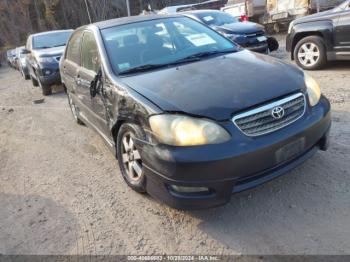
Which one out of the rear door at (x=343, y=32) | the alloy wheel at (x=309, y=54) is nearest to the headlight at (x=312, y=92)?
the rear door at (x=343, y=32)

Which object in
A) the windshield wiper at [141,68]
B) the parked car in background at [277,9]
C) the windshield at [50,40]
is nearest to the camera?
the windshield wiper at [141,68]

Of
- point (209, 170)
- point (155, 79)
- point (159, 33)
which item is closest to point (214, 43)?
point (159, 33)

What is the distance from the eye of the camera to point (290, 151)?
2.83 meters

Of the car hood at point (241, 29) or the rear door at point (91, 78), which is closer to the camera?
the rear door at point (91, 78)

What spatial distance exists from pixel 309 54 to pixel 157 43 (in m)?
4.51

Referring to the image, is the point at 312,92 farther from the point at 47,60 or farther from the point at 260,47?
the point at 47,60

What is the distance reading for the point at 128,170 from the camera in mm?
3555

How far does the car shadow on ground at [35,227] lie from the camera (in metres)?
3.01

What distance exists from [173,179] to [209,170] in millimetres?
304

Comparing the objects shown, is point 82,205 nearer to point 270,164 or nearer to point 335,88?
point 270,164

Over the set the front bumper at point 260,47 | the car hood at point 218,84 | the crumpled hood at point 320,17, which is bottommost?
the front bumper at point 260,47

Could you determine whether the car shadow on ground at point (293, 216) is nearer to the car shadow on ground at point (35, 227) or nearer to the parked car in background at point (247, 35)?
the car shadow on ground at point (35, 227)

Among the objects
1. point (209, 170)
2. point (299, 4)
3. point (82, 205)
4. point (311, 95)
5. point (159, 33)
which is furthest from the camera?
point (299, 4)

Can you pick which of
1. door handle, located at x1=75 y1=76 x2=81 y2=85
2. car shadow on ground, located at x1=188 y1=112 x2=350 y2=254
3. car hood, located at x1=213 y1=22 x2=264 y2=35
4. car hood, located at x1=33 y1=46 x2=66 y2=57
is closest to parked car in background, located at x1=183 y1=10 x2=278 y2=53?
car hood, located at x1=213 y1=22 x2=264 y2=35
